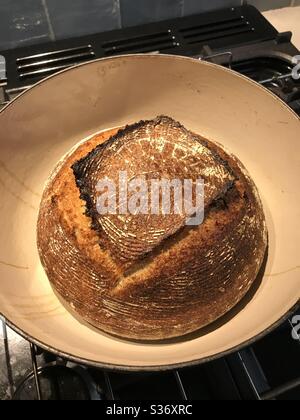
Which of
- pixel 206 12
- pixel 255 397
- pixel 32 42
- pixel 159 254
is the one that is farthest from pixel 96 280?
pixel 206 12

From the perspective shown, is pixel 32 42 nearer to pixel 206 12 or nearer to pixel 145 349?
pixel 206 12

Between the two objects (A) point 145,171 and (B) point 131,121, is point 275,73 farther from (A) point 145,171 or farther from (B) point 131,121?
(A) point 145,171

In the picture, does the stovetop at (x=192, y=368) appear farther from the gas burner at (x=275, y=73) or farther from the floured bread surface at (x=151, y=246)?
the floured bread surface at (x=151, y=246)

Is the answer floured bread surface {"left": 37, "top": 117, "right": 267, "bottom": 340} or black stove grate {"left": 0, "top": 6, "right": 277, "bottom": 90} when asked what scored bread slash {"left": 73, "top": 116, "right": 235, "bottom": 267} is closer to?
floured bread surface {"left": 37, "top": 117, "right": 267, "bottom": 340}

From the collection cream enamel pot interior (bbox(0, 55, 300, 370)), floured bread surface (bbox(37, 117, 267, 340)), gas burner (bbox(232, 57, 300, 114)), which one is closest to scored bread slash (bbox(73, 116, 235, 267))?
floured bread surface (bbox(37, 117, 267, 340))

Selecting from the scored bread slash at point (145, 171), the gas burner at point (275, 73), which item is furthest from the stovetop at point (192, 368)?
the scored bread slash at point (145, 171)

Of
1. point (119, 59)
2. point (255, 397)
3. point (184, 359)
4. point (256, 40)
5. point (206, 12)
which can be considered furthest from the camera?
point (206, 12)
